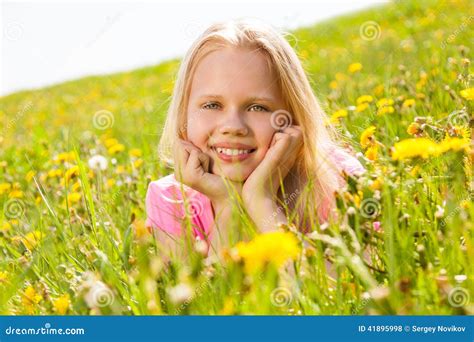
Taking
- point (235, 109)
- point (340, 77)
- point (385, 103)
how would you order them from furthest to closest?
point (340, 77) → point (385, 103) → point (235, 109)

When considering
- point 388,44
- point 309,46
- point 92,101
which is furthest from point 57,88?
point 388,44

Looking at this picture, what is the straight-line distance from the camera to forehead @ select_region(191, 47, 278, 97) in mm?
2375

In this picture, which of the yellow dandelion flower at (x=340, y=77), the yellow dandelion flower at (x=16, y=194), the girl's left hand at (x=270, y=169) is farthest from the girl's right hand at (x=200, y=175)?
the yellow dandelion flower at (x=340, y=77)

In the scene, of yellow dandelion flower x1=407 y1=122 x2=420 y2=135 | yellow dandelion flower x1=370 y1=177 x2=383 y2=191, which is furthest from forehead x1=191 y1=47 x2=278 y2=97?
yellow dandelion flower x1=370 y1=177 x2=383 y2=191

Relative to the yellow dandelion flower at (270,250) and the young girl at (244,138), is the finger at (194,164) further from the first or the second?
the yellow dandelion flower at (270,250)

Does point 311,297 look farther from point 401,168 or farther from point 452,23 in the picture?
point 452,23

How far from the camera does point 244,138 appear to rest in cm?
237

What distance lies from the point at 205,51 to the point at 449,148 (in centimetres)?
121

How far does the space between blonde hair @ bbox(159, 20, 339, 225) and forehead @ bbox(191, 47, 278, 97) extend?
40mm
